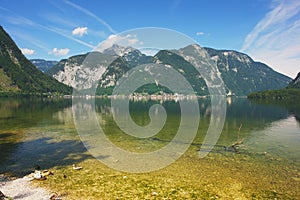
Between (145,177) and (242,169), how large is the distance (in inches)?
513

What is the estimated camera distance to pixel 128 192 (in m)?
22.5

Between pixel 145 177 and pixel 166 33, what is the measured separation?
2058 centimetres

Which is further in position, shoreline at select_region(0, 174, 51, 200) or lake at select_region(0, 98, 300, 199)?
lake at select_region(0, 98, 300, 199)

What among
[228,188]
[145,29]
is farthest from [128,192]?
[145,29]

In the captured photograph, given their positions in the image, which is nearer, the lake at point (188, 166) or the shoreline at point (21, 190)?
the shoreline at point (21, 190)

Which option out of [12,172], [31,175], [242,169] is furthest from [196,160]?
[12,172]

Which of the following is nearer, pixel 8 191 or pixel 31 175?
pixel 8 191

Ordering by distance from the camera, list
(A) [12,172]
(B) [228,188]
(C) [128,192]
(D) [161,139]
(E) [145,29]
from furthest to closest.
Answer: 1. (D) [161,139]
2. (E) [145,29]
3. (A) [12,172]
4. (B) [228,188]
5. (C) [128,192]

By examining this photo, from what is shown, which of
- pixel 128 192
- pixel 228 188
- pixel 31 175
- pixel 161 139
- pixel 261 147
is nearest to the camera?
pixel 128 192

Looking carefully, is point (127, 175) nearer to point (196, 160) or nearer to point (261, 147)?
point (196, 160)

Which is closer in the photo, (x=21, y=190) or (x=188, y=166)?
(x=21, y=190)

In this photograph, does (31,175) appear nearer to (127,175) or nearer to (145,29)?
(127,175)

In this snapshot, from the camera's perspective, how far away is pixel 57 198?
20359 millimetres

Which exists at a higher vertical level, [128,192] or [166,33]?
[166,33]
